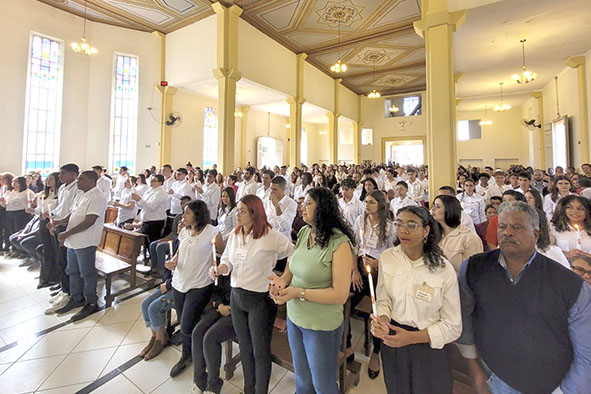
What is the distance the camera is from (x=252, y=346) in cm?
191

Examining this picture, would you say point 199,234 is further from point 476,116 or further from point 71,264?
point 476,116

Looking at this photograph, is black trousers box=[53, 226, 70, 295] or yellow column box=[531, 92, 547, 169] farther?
yellow column box=[531, 92, 547, 169]

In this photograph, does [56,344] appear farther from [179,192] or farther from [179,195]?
[179,192]

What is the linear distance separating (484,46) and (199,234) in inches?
348

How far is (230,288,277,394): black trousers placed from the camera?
6.07 ft

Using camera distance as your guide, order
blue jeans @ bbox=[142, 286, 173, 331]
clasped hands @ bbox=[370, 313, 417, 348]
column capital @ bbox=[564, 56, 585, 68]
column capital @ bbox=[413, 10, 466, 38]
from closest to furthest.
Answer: clasped hands @ bbox=[370, 313, 417, 348], blue jeans @ bbox=[142, 286, 173, 331], column capital @ bbox=[413, 10, 466, 38], column capital @ bbox=[564, 56, 585, 68]

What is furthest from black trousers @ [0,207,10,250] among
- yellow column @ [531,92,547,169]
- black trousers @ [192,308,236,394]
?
yellow column @ [531,92,547,169]

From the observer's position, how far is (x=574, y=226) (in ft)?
7.60

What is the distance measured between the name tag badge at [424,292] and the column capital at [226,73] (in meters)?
7.88

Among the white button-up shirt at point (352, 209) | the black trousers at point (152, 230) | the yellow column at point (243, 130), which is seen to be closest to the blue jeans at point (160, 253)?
the black trousers at point (152, 230)

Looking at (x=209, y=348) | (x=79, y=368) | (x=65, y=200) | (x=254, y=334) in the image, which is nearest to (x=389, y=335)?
(x=254, y=334)

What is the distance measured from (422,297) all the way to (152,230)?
4.55m

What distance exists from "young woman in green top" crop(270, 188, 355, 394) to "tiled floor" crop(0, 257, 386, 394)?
759 mm

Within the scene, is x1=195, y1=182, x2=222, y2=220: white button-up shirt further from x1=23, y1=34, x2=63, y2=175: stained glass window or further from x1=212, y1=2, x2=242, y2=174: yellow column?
x1=23, y1=34, x2=63, y2=175: stained glass window
